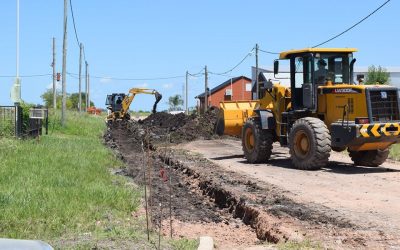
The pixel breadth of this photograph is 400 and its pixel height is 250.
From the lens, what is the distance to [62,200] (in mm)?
9766

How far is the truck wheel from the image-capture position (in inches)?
691

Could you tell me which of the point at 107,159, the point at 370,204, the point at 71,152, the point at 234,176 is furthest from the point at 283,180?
the point at 71,152

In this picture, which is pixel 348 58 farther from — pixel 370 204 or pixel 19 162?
pixel 19 162

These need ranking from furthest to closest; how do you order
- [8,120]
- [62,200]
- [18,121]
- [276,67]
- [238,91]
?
[238,91] → [18,121] → [8,120] → [276,67] → [62,200]

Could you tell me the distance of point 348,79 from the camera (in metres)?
16.5

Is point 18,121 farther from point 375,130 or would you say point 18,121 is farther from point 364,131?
point 375,130

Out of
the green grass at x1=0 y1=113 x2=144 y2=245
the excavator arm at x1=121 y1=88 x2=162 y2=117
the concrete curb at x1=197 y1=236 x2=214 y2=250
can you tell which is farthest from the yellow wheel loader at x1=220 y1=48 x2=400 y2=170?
the excavator arm at x1=121 y1=88 x2=162 y2=117

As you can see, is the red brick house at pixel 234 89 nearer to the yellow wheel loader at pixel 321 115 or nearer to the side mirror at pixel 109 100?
the side mirror at pixel 109 100

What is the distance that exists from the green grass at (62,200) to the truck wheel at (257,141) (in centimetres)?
463

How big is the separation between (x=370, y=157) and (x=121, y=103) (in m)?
37.8

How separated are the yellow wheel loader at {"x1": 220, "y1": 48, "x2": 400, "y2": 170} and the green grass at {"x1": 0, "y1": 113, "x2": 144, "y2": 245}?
4937 millimetres

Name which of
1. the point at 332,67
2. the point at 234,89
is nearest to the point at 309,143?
the point at 332,67

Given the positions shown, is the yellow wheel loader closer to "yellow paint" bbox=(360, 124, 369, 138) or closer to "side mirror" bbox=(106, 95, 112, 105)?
"yellow paint" bbox=(360, 124, 369, 138)

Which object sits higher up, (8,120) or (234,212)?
(8,120)
